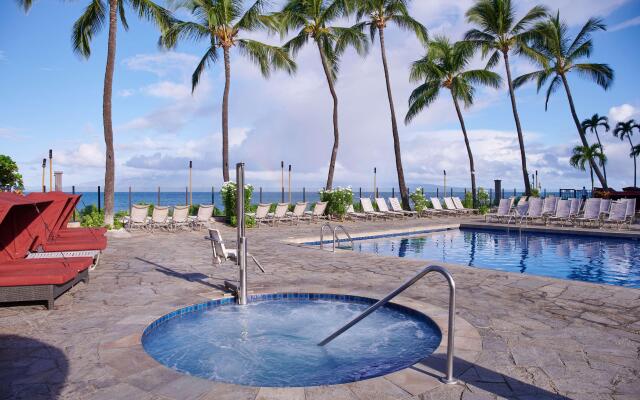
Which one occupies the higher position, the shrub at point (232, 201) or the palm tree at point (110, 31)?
the palm tree at point (110, 31)

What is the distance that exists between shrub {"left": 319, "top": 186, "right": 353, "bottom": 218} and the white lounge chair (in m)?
5.22

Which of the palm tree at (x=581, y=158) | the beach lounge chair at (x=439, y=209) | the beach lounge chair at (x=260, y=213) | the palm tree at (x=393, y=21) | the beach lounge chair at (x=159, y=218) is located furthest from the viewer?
the palm tree at (x=581, y=158)

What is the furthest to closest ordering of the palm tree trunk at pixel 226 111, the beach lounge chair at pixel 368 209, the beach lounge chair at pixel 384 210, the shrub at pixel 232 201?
the beach lounge chair at pixel 384 210 → the beach lounge chair at pixel 368 209 → the palm tree trunk at pixel 226 111 → the shrub at pixel 232 201

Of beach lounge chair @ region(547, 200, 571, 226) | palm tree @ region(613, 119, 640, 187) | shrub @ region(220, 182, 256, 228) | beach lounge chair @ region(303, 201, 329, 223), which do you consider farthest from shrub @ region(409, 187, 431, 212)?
palm tree @ region(613, 119, 640, 187)

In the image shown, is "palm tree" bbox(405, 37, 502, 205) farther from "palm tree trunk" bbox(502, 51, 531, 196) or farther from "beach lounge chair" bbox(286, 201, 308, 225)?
"beach lounge chair" bbox(286, 201, 308, 225)

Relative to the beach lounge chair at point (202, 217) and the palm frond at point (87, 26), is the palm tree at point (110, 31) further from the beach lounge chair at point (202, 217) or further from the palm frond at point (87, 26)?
the beach lounge chair at point (202, 217)

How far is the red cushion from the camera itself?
4.75 m

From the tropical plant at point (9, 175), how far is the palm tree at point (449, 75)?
19.9 m

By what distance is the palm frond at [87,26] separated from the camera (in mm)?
15297

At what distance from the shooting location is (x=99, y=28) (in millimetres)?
15875

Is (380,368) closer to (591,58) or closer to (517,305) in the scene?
(517,305)

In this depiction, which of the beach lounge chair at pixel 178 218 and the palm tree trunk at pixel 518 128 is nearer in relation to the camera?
the beach lounge chair at pixel 178 218

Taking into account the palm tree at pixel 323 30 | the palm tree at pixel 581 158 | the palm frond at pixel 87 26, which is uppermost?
the palm tree at pixel 323 30

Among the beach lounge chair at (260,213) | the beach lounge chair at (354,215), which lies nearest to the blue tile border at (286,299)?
the beach lounge chair at (260,213)
